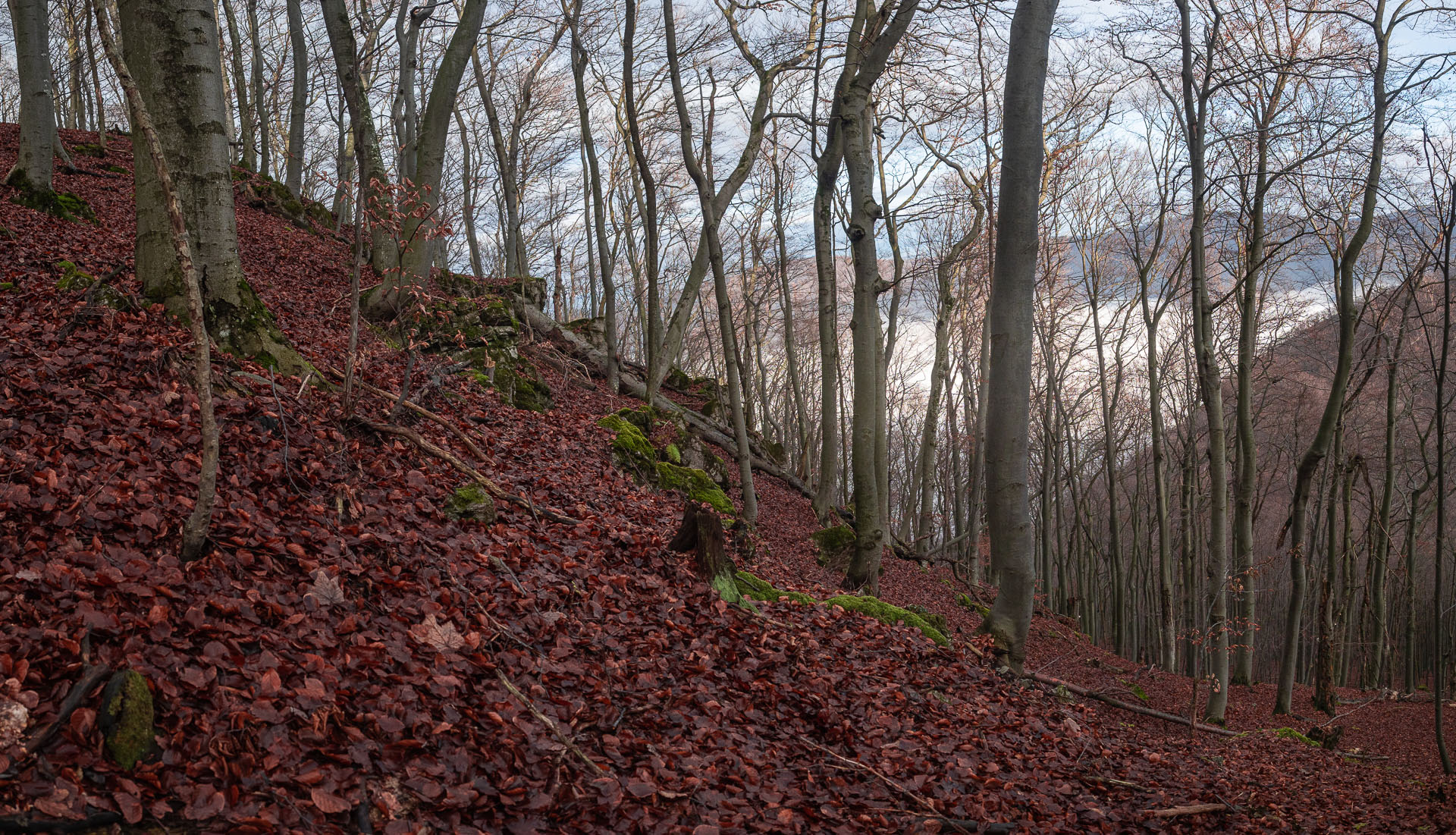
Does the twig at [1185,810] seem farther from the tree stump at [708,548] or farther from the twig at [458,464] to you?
the twig at [458,464]

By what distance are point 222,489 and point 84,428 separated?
0.72 m

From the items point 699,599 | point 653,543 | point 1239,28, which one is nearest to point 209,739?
point 699,599

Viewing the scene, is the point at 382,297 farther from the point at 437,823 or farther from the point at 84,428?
the point at 437,823

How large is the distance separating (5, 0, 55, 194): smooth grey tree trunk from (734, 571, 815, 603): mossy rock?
8.17 meters

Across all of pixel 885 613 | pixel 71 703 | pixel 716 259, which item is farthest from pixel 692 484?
pixel 71 703

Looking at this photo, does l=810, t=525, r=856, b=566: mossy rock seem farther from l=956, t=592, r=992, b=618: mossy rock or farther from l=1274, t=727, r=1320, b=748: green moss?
l=1274, t=727, r=1320, b=748: green moss

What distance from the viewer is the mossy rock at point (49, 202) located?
7.53 meters

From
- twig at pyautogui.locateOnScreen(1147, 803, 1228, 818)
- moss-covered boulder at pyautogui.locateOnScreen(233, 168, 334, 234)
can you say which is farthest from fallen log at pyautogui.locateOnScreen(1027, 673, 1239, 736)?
moss-covered boulder at pyautogui.locateOnScreen(233, 168, 334, 234)

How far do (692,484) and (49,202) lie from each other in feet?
24.1

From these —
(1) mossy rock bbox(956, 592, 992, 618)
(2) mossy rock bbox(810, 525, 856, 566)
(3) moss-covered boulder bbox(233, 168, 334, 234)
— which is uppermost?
(3) moss-covered boulder bbox(233, 168, 334, 234)

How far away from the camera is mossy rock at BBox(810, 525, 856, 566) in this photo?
424 inches

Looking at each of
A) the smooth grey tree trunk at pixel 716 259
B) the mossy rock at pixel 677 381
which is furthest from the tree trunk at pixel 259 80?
the smooth grey tree trunk at pixel 716 259

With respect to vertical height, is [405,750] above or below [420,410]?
below

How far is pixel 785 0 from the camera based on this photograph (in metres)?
11.2
